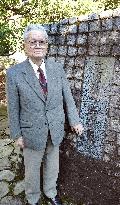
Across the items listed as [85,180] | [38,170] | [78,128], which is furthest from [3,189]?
[78,128]

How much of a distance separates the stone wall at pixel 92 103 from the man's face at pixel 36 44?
2.04ft

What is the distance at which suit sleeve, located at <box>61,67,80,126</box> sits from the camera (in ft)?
13.1

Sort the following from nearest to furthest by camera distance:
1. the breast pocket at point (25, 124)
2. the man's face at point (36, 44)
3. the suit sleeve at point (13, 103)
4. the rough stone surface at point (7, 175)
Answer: the man's face at point (36, 44) < the suit sleeve at point (13, 103) < the breast pocket at point (25, 124) < the rough stone surface at point (7, 175)

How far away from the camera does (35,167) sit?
162 inches

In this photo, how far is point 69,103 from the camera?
404cm

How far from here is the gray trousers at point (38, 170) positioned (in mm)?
4059

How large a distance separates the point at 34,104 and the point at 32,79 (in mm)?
258

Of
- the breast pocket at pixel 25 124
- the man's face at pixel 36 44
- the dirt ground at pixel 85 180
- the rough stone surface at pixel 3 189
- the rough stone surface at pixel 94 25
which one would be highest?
the rough stone surface at pixel 94 25

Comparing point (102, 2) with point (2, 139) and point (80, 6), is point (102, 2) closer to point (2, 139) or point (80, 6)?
point (80, 6)

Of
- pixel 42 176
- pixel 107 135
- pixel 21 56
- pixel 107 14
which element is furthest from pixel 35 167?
pixel 21 56

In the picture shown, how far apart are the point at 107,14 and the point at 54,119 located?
1.23 meters

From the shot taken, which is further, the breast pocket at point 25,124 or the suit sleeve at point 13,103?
the breast pocket at point 25,124

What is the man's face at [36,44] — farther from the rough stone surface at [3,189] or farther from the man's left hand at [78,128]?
the rough stone surface at [3,189]

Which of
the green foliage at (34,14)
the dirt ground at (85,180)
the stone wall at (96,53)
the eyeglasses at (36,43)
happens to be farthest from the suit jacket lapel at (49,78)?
the green foliage at (34,14)
